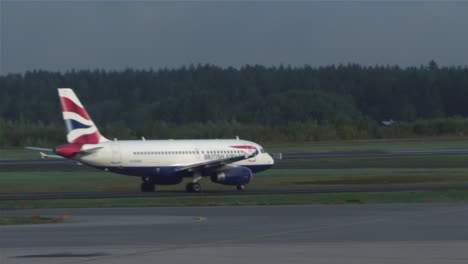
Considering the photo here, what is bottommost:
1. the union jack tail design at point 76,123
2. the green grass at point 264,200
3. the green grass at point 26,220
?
the green grass at point 264,200

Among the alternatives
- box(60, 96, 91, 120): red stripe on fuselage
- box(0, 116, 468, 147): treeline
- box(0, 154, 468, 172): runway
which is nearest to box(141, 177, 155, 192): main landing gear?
box(60, 96, 91, 120): red stripe on fuselage

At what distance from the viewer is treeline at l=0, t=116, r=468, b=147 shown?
340ft

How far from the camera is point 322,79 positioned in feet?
625

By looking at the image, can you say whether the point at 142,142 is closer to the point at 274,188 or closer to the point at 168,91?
the point at 274,188

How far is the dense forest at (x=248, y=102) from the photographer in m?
116

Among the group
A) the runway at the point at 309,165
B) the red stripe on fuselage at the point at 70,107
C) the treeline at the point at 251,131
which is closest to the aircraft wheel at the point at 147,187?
the red stripe on fuselage at the point at 70,107

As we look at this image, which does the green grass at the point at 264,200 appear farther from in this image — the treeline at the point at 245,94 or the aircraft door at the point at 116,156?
the treeline at the point at 245,94

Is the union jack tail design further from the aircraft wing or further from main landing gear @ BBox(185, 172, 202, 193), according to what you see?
main landing gear @ BBox(185, 172, 202, 193)

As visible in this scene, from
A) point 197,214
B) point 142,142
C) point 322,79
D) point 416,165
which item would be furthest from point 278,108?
point 197,214

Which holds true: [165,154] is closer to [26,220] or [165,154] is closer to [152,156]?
[152,156]

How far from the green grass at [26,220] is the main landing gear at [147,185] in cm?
1719

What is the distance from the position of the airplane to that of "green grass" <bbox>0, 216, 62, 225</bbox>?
15508 millimetres

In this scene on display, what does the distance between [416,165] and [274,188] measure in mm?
22151

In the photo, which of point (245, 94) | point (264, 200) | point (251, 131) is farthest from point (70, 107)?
point (245, 94)
